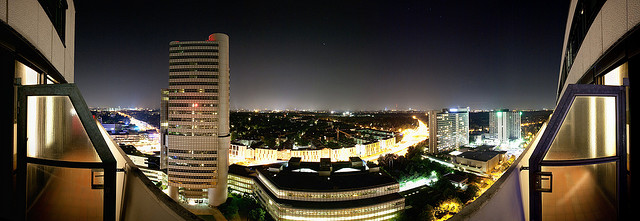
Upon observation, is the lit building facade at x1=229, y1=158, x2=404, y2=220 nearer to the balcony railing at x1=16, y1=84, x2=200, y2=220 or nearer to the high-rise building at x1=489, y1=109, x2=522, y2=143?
the balcony railing at x1=16, y1=84, x2=200, y2=220

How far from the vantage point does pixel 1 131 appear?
214cm

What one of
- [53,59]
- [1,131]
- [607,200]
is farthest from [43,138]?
[607,200]

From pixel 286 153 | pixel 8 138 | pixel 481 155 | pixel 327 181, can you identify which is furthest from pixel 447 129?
pixel 8 138

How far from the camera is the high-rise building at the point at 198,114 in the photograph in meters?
23.9

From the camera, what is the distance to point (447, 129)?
63.8m

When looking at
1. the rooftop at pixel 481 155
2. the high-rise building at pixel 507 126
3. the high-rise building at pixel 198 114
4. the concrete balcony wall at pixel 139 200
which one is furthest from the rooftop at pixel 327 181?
the high-rise building at pixel 507 126

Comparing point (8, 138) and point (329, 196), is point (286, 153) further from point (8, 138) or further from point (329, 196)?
point (8, 138)

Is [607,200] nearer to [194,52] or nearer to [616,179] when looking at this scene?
[616,179]

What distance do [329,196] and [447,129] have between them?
51697mm

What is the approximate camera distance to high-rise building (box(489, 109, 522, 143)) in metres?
69.9

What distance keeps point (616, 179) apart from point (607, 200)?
23 centimetres

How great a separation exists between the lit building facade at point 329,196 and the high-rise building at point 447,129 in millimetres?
37368

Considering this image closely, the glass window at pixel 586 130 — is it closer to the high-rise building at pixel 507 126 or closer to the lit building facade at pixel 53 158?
the lit building facade at pixel 53 158

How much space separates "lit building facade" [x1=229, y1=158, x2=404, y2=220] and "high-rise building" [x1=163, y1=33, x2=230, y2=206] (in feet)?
19.3
